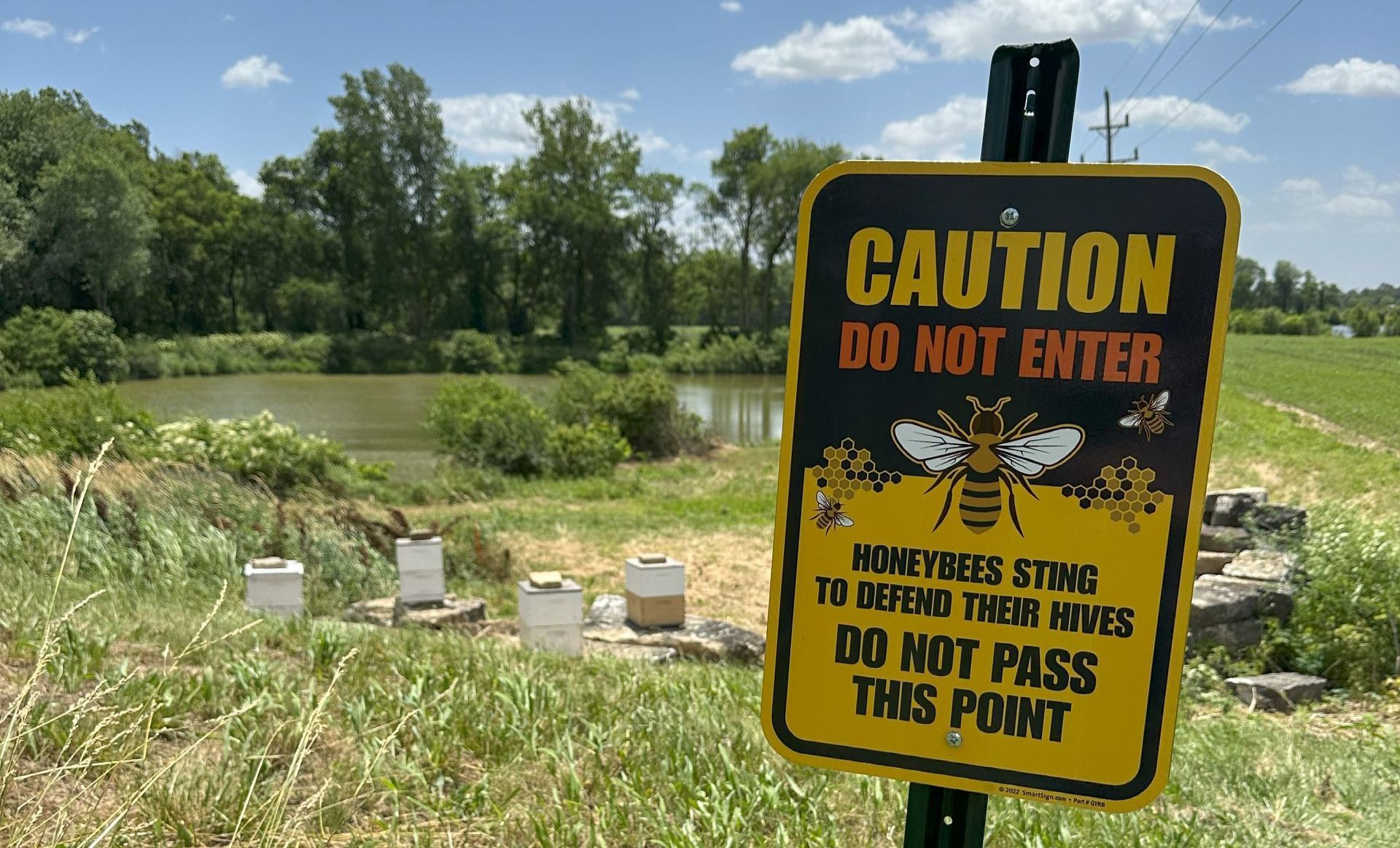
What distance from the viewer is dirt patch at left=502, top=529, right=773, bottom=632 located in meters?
8.20

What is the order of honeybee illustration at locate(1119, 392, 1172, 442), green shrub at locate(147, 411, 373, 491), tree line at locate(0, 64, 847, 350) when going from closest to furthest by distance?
honeybee illustration at locate(1119, 392, 1172, 442) → green shrub at locate(147, 411, 373, 491) → tree line at locate(0, 64, 847, 350)

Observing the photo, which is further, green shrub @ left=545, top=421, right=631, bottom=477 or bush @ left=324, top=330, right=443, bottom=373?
bush @ left=324, top=330, right=443, bottom=373

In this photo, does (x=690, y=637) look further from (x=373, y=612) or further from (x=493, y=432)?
(x=493, y=432)

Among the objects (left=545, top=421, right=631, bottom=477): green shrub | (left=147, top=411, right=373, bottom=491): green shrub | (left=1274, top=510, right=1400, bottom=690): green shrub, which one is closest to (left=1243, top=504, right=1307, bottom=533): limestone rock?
(left=1274, top=510, right=1400, bottom=690): green shrub

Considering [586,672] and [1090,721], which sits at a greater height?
[1090,721]

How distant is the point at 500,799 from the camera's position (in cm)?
253

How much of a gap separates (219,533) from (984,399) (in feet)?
24.6

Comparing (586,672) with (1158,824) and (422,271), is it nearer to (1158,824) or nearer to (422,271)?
(1158,824)

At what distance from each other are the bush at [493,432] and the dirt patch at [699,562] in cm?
619

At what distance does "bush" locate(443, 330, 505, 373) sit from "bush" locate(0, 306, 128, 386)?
971 inches

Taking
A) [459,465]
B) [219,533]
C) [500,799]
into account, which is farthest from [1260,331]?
[500,799]

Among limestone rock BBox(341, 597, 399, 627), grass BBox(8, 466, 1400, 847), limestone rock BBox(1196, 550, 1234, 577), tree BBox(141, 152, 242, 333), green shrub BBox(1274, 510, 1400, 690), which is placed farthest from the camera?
tree BBox(141, 152, 242, 333)

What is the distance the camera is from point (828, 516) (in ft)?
4.49

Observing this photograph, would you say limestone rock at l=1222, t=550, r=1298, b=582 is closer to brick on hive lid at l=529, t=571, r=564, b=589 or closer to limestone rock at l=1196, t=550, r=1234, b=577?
limestone rock at l=1196, t=550, r=1234, b=577
